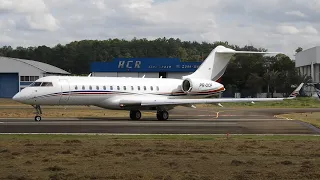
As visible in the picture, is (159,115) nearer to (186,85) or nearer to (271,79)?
(186,85)

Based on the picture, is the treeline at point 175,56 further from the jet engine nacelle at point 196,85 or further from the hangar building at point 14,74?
the jet engine nacelle at point 196,85

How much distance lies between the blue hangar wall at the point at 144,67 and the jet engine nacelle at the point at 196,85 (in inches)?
2130

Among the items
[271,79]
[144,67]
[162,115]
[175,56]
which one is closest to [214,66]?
[162,115]

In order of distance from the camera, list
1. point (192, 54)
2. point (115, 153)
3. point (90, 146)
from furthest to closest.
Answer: point (192, 54) → point (90, 146) → point (115, 153)

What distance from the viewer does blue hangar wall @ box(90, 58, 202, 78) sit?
97.5 metres

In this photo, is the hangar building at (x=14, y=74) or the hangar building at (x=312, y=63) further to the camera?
the hangar building at (x=312, y=63)

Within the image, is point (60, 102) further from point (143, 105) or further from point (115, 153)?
point (115, 153)

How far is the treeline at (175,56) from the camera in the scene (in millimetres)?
100750

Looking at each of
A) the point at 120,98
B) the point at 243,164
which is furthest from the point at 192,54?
the point at 243,164

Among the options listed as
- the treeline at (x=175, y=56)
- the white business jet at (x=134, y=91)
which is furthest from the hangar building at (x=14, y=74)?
the white business jet at (x=134, y=91)

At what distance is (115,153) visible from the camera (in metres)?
17.7

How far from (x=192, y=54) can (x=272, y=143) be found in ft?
488

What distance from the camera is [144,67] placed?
9862 centimetres

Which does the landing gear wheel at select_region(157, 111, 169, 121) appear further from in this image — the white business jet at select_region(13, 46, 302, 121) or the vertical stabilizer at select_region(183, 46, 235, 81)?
the vertical stabilizer at select_region(183, 46, 235, 81)
